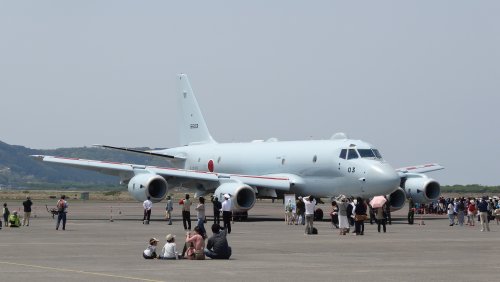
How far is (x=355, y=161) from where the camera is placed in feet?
186

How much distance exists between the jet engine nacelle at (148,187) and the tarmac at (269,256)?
1067cm

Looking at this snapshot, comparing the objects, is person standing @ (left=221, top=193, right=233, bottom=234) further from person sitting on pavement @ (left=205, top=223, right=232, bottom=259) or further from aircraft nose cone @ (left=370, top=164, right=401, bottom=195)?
person sitting on pavement @ (left=205, top=223, right=232, bottom=259)

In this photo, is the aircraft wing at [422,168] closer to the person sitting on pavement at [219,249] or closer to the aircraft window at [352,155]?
the aircraft window at [352,155]

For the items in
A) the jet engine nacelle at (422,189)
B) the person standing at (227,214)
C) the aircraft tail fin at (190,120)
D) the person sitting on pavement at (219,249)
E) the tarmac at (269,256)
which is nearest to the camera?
the tarmac at (269,256)

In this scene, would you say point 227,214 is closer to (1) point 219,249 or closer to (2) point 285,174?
(1) point 219,249

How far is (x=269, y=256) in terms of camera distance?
1252 inches

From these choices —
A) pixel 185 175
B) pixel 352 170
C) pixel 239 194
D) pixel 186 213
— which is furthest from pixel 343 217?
pixel 185 175

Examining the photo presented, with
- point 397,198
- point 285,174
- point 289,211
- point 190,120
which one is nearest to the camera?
point 289,211

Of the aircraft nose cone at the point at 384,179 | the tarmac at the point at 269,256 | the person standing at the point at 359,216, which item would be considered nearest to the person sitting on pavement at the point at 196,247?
the tarmac at the point at 269,256

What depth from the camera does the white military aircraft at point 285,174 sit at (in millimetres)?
56500

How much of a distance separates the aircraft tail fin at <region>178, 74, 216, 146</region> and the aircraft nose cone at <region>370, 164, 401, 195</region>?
21.6 meters

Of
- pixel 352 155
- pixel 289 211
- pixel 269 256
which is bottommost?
pixel 269 256

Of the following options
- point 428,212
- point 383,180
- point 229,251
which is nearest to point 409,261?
point 229,251

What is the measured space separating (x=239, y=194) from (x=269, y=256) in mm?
26494
